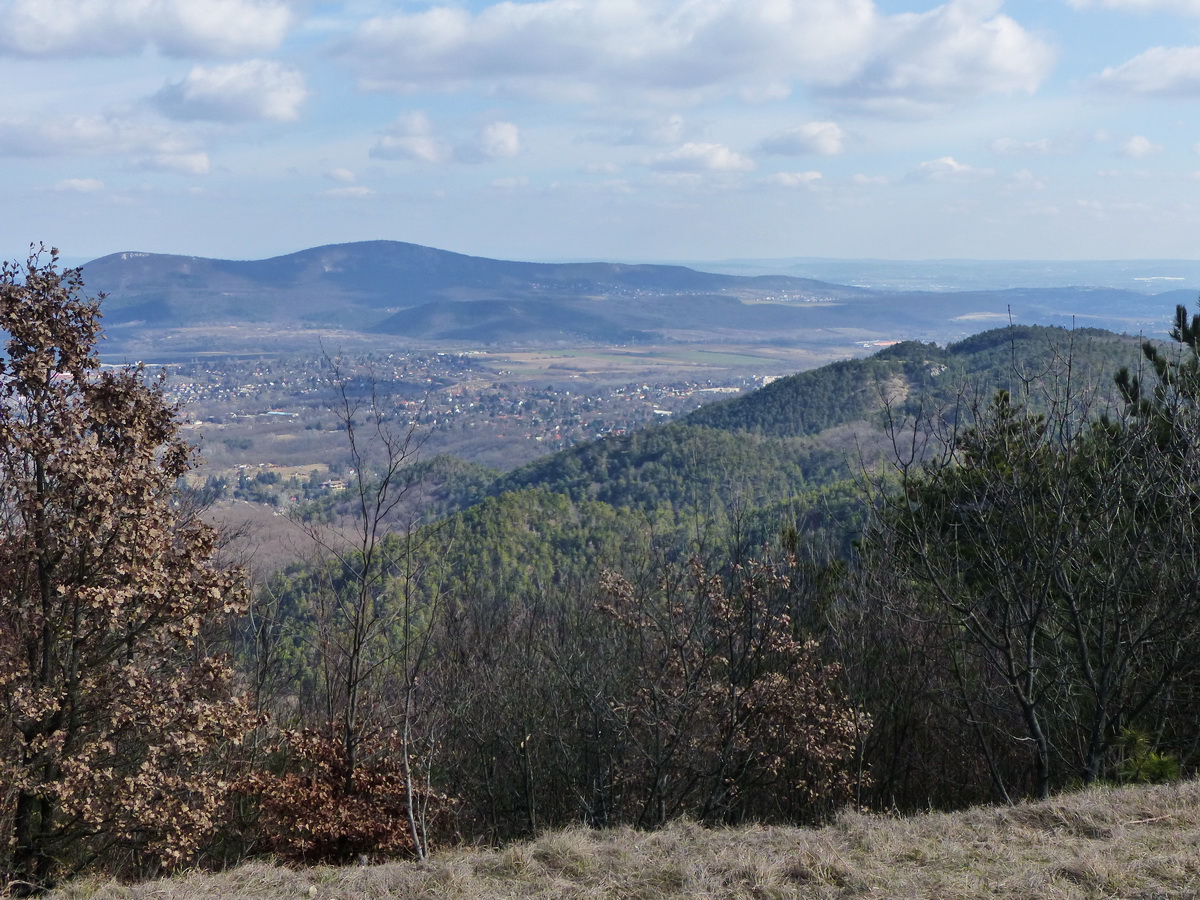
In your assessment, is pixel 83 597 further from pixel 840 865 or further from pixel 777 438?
pixel 777 438

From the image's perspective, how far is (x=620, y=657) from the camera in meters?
15.8

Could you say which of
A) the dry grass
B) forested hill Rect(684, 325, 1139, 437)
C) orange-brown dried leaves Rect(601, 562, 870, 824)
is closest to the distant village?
forested hill Rect(684, 325, 1139, 437)

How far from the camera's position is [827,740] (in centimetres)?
1156

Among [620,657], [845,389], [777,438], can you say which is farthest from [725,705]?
[845,389]

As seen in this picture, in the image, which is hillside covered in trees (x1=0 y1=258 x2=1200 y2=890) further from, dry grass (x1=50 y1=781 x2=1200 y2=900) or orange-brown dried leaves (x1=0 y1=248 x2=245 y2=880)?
dry grass (x1=50 y1=781 x2=1200 y2=900)

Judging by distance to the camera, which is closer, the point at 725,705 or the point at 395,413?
the point at 725,705

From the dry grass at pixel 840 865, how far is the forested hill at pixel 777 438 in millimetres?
59189

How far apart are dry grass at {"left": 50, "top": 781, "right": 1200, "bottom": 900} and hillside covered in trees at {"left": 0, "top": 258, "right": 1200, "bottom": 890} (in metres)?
1.41

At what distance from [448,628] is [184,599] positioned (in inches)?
575

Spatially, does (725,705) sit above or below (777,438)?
above

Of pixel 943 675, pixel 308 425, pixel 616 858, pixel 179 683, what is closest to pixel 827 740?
pixel 943 675

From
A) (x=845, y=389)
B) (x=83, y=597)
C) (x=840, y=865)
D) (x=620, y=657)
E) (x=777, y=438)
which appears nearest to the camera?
(x=840, y=865)

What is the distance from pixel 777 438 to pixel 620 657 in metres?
72.1

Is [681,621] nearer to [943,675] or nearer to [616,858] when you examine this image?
[943,675]
